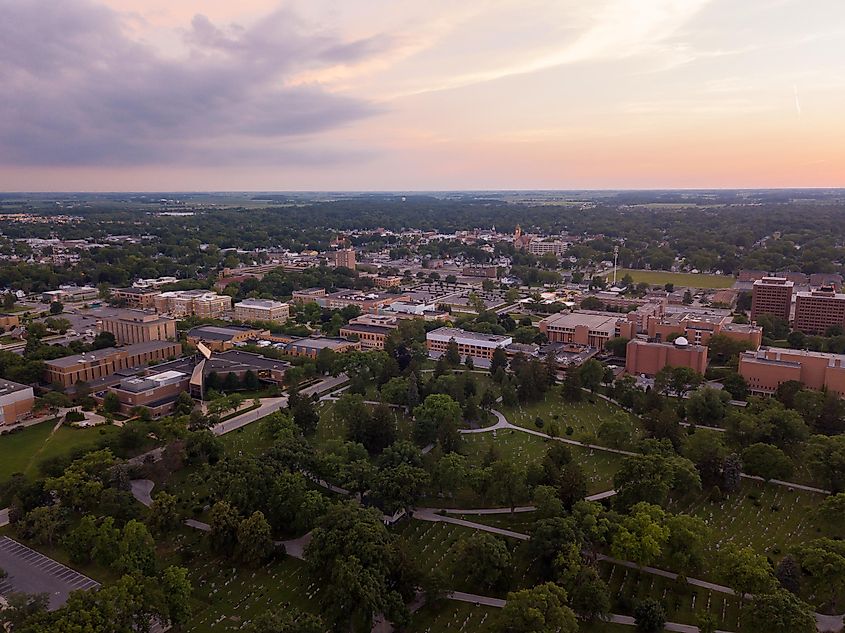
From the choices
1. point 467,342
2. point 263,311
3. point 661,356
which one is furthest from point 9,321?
point 661,356

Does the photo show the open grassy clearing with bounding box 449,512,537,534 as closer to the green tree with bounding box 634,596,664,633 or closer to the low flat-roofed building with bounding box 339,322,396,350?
the green tree with bounding box 634,596,664,633

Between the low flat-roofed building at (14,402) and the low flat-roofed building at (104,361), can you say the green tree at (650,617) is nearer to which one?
the low flat-roofed building at (14,402)

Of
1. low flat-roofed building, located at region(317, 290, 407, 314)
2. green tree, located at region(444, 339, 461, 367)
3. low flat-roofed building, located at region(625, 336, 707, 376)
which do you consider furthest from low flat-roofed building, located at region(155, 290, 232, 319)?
low flat-roofed building, located at region(625, 336, 707, 376)

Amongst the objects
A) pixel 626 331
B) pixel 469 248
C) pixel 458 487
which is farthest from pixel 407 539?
pixel 469 248

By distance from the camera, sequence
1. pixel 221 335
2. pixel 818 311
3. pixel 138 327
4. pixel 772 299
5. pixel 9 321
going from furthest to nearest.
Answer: pixel 9 321 → pixel 772 299 → pixel 818 311 → pixel 221 335 → pixel 138 327

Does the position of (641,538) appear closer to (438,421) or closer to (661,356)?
(438,421)

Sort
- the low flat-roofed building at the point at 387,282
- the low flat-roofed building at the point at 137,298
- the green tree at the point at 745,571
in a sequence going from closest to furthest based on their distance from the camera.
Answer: the green tree at the point at 745,571
the low flat-roofed building at the point at 137,298
the low flat-roofed building at the point at 387,282

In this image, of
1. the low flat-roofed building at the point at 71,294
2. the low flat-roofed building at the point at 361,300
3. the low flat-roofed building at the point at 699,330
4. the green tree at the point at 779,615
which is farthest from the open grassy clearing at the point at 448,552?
the low flat-roofed building at the point at 71,294
